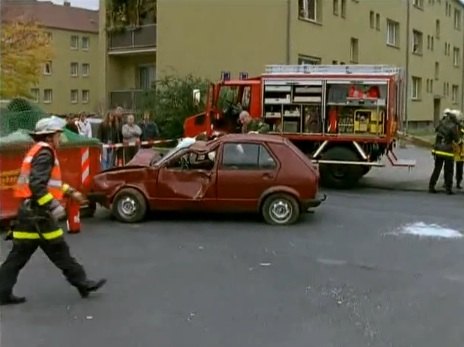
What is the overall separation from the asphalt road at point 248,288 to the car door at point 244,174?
14.5 inches

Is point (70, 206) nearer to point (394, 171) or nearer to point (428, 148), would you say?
point (394, 171)

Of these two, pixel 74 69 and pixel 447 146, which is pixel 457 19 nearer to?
pixel 74 69

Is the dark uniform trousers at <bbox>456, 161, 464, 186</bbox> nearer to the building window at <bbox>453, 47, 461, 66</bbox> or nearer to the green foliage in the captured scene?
the green foliage

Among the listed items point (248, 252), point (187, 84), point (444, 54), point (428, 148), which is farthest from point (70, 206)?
point (444, 54)

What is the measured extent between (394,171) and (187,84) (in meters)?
8.53

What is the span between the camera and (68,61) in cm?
6644

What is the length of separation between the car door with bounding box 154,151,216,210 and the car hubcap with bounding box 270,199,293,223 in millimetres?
941

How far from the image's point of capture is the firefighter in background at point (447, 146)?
1520cm

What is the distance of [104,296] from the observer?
6.73m

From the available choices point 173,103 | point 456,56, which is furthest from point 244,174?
point 456,56

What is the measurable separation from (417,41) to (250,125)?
32.9 m

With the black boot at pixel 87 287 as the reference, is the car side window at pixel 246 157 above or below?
above

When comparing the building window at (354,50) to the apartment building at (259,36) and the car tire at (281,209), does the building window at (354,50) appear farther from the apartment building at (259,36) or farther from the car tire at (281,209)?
the car tire at (281,209)

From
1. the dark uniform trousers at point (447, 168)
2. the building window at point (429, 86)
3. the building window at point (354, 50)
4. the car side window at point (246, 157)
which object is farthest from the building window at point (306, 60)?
the car side window at point (246, 157)
